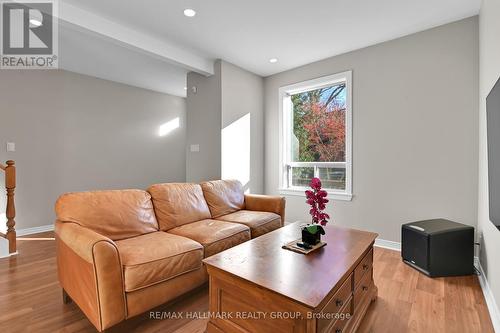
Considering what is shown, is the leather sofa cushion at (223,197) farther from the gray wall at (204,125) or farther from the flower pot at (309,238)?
the flower pot at (309,238)

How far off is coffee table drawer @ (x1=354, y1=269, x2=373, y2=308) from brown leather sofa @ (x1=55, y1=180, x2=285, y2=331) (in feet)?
3.55

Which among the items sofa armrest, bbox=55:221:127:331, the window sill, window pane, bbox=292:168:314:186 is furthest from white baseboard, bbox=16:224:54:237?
window pane, bbox=292:168:314:186

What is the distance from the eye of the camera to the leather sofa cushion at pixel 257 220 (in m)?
2.55

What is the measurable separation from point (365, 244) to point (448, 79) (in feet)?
7.19

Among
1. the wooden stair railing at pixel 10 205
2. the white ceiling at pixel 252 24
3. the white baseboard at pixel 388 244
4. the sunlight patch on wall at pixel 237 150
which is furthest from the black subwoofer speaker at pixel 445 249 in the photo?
the wooden stair railing at pixel 10 205

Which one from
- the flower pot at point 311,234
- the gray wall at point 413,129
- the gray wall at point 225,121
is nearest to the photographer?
the flower pot at point 311,234

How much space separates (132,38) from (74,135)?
7.25 ft

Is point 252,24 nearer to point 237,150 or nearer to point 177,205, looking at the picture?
Answer: point 237,150

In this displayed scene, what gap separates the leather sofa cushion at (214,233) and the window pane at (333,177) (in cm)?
170

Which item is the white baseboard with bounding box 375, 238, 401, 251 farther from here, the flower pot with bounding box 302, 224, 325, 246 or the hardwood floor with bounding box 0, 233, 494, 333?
the flower pot with bounding box 302, 224, 325, 246

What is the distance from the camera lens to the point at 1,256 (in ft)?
8.73

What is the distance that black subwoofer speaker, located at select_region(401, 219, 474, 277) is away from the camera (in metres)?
2.17

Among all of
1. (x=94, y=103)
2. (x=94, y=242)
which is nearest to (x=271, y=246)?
(x=94, y=242)

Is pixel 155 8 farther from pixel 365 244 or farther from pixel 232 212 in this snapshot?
pixel 365 244
